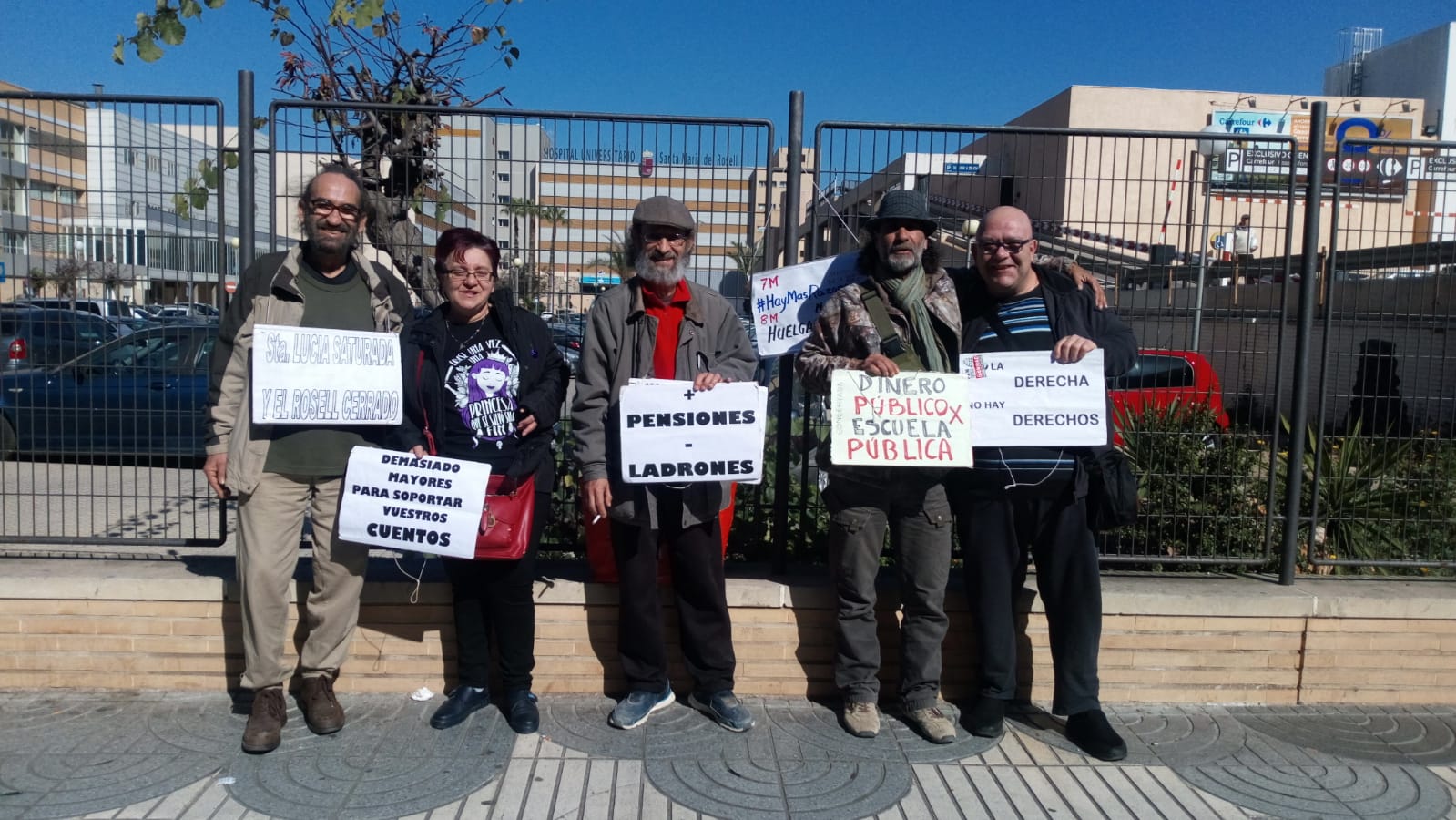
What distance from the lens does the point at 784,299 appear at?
436 cm

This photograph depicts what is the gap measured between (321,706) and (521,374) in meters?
1.59

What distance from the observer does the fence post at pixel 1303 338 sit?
4430 millimetres

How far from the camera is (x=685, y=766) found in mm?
3824

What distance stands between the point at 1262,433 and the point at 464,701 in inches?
153

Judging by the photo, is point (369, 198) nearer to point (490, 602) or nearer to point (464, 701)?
point (490, 602)

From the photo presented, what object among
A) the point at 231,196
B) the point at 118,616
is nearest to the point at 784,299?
the point at 231,196

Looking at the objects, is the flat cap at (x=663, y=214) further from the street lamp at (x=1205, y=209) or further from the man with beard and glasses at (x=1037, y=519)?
the street lamp at (x=1205, y=209)

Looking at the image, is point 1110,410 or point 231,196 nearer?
point 1110,410

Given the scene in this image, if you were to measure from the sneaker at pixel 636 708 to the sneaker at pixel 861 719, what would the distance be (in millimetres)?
789

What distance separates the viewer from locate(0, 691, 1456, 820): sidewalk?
3.53 metres

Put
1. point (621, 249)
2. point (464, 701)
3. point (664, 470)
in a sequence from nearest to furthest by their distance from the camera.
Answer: point (664, 470)
point (464, 701)
point (621, 249)

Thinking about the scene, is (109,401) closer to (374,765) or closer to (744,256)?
(374,765)

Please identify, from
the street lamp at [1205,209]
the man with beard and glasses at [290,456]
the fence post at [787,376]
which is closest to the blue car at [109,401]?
the man with beard and glasses at [290,456]

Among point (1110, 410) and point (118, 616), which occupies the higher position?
point (1110, 410)
